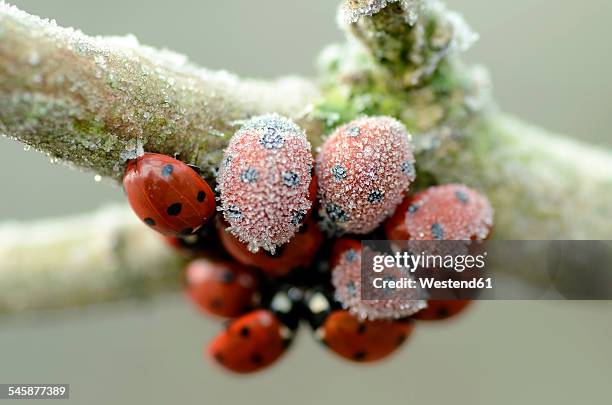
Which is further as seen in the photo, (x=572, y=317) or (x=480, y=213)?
(x=572, y=317)

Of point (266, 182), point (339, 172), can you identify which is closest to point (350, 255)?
point (339, 172)

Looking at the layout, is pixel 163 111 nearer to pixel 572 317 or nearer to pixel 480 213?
pixel 480 213

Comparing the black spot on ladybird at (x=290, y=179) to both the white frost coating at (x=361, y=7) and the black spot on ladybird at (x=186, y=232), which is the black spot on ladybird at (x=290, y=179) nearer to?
the black spot on ladybird at (x=186, y=232)

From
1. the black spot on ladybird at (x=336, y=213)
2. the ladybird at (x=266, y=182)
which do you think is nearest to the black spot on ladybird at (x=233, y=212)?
the ladybird at (x=266, y=182)

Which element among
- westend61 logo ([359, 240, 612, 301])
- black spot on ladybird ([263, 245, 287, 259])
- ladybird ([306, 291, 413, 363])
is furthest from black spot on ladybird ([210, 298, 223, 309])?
westend61 logo ([359, 240, 612, 301])

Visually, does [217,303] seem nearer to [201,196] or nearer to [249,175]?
[201,196]

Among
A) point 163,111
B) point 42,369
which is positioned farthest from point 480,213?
point 42,369
